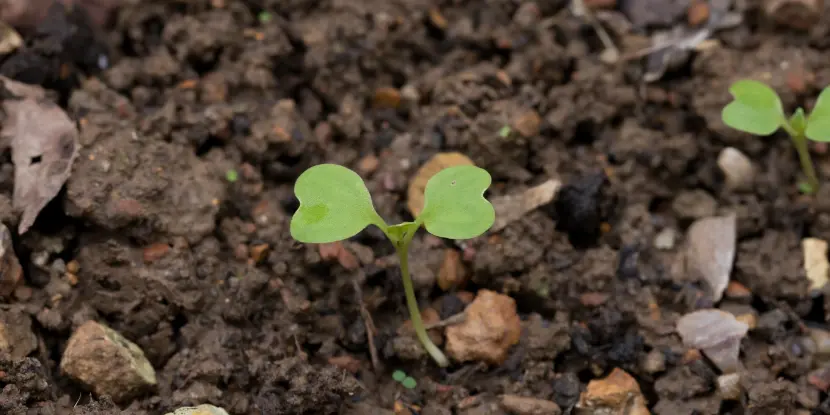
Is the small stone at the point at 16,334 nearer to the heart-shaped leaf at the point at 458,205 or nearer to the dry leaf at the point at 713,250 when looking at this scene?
the heart-shaped leaf at the point at 458,205

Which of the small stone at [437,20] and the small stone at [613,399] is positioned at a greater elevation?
the small stone at [437,20]

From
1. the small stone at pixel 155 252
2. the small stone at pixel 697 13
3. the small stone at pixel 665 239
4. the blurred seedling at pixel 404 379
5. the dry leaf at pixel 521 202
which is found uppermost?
the small stone at pixel 697 13

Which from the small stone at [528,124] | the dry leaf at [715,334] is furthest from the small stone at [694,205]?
the small stone at [528,124]

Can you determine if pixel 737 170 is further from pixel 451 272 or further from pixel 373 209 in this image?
pixel 373 209

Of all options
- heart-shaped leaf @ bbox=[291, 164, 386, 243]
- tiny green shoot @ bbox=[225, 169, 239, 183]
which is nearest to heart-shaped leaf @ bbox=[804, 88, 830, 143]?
heart-shaped leaf @ bbox=[291, 164, 386, 243]

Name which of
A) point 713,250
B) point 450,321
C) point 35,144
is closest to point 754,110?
point 713,250

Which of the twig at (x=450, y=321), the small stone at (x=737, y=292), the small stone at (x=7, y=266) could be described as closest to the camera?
the small stone at (x=7, y=266)
